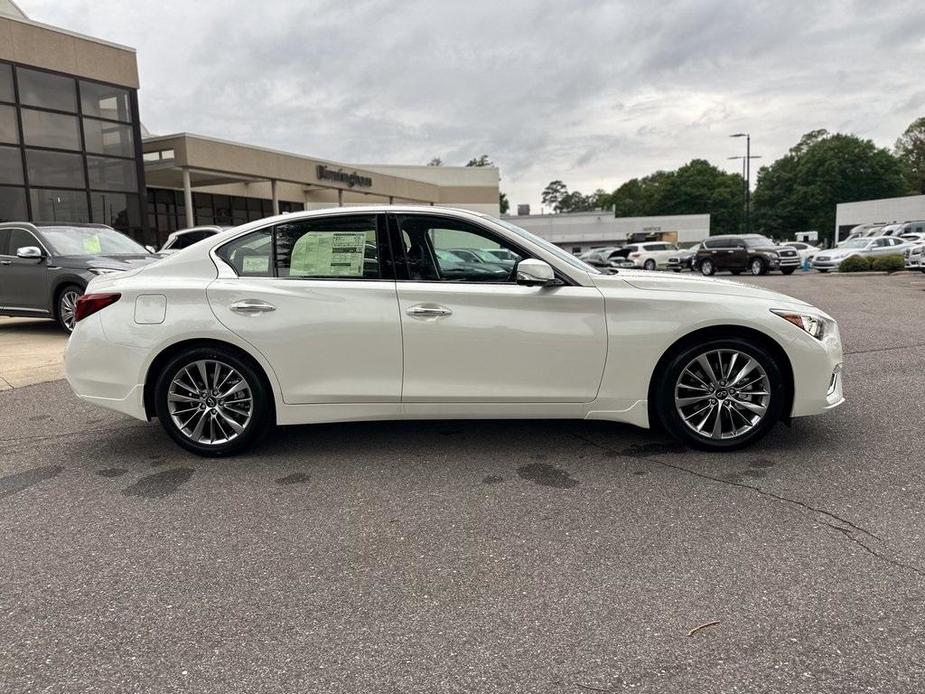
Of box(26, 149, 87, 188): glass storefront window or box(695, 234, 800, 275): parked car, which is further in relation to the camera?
box(695, 234, 800, 275): parked car

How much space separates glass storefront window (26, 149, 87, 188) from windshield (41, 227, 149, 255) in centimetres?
924

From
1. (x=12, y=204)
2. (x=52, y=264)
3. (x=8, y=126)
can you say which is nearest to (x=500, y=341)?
(x=52, y=264)

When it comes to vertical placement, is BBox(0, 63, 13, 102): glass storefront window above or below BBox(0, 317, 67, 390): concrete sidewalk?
above

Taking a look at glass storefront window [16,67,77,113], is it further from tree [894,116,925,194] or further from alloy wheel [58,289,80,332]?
tree [894,116,925,194]

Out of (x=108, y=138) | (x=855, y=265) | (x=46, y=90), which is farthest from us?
(x=855, y=265)

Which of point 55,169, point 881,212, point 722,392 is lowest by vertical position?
point 722,392

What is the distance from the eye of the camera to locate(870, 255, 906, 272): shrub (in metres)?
24.2

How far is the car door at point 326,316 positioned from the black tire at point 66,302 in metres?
6.80

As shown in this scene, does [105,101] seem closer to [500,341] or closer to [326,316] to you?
[326,316]

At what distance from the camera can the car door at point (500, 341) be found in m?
4.21

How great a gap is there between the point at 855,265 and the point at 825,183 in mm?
73532

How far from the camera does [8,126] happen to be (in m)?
17.3

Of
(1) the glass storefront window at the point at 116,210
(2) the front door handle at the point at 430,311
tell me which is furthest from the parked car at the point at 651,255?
(2) the front door handle at the point at 430,311

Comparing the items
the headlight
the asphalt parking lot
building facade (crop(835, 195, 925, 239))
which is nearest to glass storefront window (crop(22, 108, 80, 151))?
the asphalt parking lot
